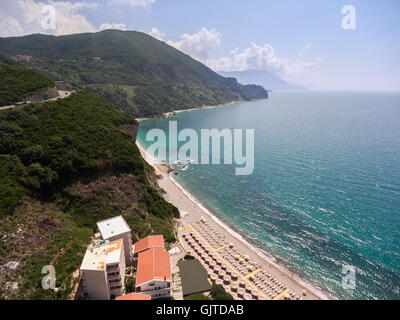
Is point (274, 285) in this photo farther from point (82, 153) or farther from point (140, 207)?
point (82, 153)

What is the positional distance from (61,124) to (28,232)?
27.5m

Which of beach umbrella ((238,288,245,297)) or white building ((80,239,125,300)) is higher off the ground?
white building ((80,239,125,300))

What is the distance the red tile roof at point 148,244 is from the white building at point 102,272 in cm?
560

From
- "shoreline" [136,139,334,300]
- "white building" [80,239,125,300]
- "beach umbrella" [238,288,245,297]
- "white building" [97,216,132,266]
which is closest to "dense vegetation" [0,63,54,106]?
"shoreline" [136,139,334,300]

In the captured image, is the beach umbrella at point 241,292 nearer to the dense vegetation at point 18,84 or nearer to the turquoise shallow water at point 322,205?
the turquoise shallow water at point 322,205

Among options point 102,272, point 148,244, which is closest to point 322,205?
point 148,244

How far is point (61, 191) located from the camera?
140ft

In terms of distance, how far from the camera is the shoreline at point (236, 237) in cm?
3862

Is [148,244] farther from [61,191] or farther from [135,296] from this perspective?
[61,191]

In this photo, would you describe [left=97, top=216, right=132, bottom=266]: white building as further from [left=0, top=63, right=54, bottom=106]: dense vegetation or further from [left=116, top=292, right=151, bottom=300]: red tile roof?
[left=0, top=63, right=54, bottom=106]: dense vegetation

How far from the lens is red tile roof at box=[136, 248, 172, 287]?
32.0 m

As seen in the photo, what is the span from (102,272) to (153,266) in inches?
282

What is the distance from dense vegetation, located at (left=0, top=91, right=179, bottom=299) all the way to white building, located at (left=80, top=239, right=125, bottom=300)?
3020mm

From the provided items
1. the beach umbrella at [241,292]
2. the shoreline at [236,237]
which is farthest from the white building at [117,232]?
the shoreline at [236,237]
